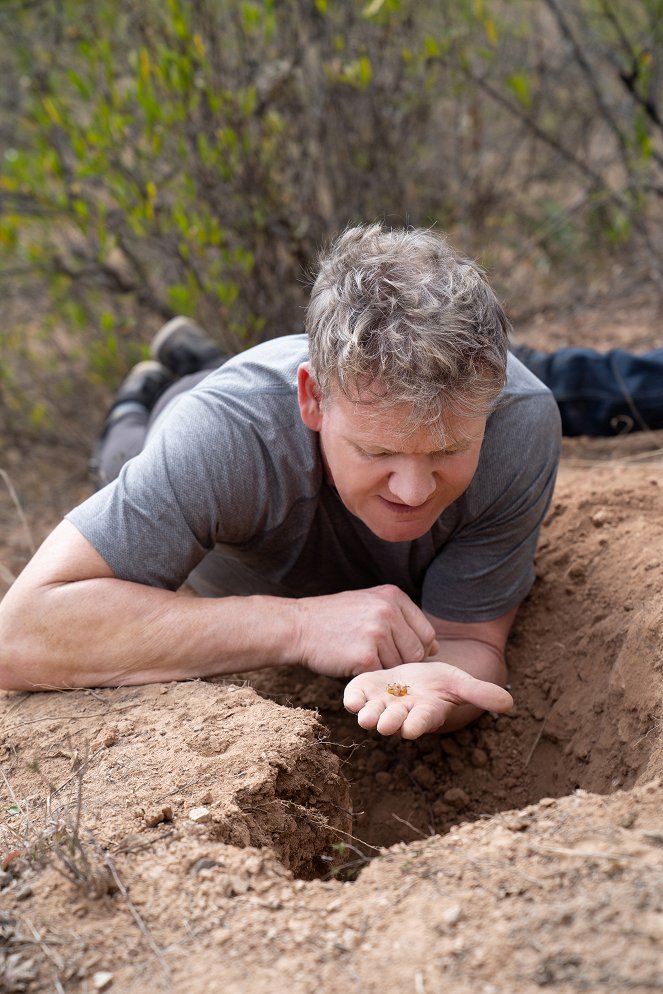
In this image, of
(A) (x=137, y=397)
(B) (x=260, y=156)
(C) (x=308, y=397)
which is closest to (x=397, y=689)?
(C) (x=308, y=397)

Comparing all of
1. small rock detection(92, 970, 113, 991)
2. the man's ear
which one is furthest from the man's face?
small rock detection(92, 970, 113, 991)

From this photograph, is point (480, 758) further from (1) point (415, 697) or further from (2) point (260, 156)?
(2) point (260, 156)

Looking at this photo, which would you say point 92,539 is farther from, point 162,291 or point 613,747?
point 162,291

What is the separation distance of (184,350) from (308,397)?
6.60ft

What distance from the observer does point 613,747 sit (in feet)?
7.57

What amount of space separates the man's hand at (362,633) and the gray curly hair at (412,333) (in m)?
0.51

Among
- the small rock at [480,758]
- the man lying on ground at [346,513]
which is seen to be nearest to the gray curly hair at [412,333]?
the man lying on ground at [346,513]

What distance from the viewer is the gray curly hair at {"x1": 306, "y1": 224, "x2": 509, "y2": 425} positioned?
192cm

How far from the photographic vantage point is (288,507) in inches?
95.4

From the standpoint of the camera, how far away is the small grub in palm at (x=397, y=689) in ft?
6.85

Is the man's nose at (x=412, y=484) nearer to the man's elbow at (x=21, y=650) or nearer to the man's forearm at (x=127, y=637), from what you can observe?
the man's forearm at (x=127, y=637)

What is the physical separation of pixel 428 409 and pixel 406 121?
3390 millimetres

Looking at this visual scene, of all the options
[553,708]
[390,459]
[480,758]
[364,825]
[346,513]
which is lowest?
[364,825]

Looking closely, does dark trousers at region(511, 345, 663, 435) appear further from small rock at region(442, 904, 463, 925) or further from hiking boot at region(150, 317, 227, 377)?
small rock at region(442, 904, 463, 925)
